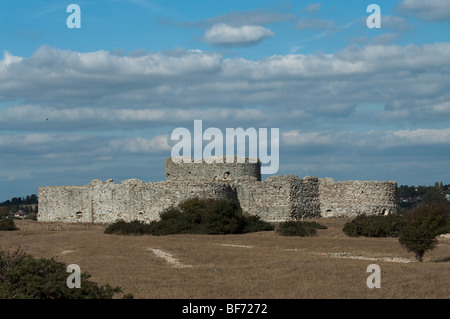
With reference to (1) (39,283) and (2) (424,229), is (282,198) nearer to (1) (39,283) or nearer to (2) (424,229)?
(2) (424,229)

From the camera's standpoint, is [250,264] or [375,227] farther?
[375,227]

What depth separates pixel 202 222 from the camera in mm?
33062

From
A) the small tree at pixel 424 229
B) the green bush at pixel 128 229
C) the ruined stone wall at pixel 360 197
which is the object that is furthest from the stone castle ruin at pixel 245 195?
the small tree at pixel 424 229

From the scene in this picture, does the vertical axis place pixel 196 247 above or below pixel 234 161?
below

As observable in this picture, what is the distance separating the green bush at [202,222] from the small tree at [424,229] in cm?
1260

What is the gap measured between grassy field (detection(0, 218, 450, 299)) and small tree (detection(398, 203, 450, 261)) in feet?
1.86

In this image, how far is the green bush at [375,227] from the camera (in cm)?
2931

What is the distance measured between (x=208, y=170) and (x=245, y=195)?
3.59m

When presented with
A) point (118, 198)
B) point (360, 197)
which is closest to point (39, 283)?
point (118, 198)
